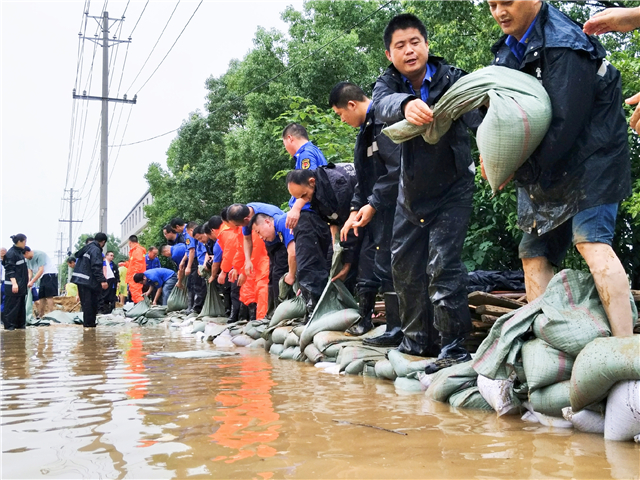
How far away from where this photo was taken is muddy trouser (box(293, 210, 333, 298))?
5586 mm

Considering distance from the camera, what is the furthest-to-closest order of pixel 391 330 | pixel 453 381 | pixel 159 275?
1. pixel 159 275
2. pixel 391 330
3. pixel 453 381

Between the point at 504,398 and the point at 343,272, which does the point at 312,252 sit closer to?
the point at 343,272

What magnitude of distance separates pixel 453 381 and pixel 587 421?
28.5 inches

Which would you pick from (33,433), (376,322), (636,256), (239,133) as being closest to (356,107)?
(376,322)

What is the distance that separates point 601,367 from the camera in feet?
6.91

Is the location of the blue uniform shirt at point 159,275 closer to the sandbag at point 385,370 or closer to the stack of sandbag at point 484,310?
the sandbag at point 385,370

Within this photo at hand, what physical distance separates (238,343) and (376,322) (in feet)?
7.24

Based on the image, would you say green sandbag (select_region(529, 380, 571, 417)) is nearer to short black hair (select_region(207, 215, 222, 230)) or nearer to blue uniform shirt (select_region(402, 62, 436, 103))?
blue uniform shirt (select_region(402, 62, 436, 103))

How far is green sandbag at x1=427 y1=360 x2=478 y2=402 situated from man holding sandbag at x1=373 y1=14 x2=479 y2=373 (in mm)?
312

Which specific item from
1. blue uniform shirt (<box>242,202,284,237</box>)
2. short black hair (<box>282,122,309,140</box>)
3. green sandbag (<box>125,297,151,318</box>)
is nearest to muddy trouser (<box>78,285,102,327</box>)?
green sandbag (<box>125,297,151,318</box>)

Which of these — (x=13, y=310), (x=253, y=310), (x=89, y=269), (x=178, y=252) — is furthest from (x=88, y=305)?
(x=253, y=310)

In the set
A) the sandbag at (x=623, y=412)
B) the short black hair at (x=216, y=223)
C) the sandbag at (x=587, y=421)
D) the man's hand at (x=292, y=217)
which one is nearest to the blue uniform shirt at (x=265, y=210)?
the man's hand at (x=292, y=217)

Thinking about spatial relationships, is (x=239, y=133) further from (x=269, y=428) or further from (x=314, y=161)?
(x=269, y=428)

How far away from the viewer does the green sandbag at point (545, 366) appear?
2.35 meters
